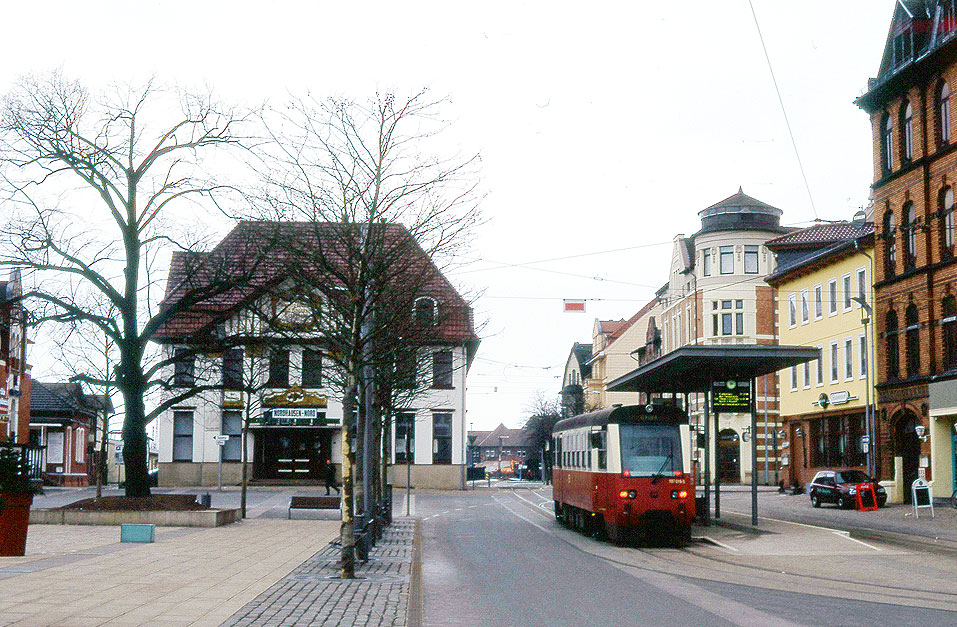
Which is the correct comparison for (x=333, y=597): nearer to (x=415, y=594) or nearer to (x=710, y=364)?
(x=415, y=594)

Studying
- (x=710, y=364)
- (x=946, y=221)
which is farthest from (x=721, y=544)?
(x=946, y=221)

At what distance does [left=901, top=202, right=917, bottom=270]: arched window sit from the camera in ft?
143

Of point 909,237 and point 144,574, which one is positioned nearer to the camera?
point 144,574

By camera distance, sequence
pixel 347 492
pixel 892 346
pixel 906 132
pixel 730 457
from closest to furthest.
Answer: pixel 347 492, pixel 906 132, pixel 892 346, pixel 730 457

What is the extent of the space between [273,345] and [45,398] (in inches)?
2321

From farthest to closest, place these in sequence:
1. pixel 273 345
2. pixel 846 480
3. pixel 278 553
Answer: pixel 846 480
pixel 273 345
pixel 278 553

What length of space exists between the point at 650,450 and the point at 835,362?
104 ft

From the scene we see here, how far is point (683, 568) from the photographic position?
20125 millimetres

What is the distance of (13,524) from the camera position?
62.7 feet

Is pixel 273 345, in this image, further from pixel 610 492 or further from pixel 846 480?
pixel 846 480

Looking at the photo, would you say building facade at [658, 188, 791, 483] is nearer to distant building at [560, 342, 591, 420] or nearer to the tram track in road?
distant building at [560, 342, 591, 420]

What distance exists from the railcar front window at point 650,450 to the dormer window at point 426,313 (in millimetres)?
4906

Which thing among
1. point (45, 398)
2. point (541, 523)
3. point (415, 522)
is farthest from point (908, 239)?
point (45, 398)

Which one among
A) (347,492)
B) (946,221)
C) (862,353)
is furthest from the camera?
(862,353)
